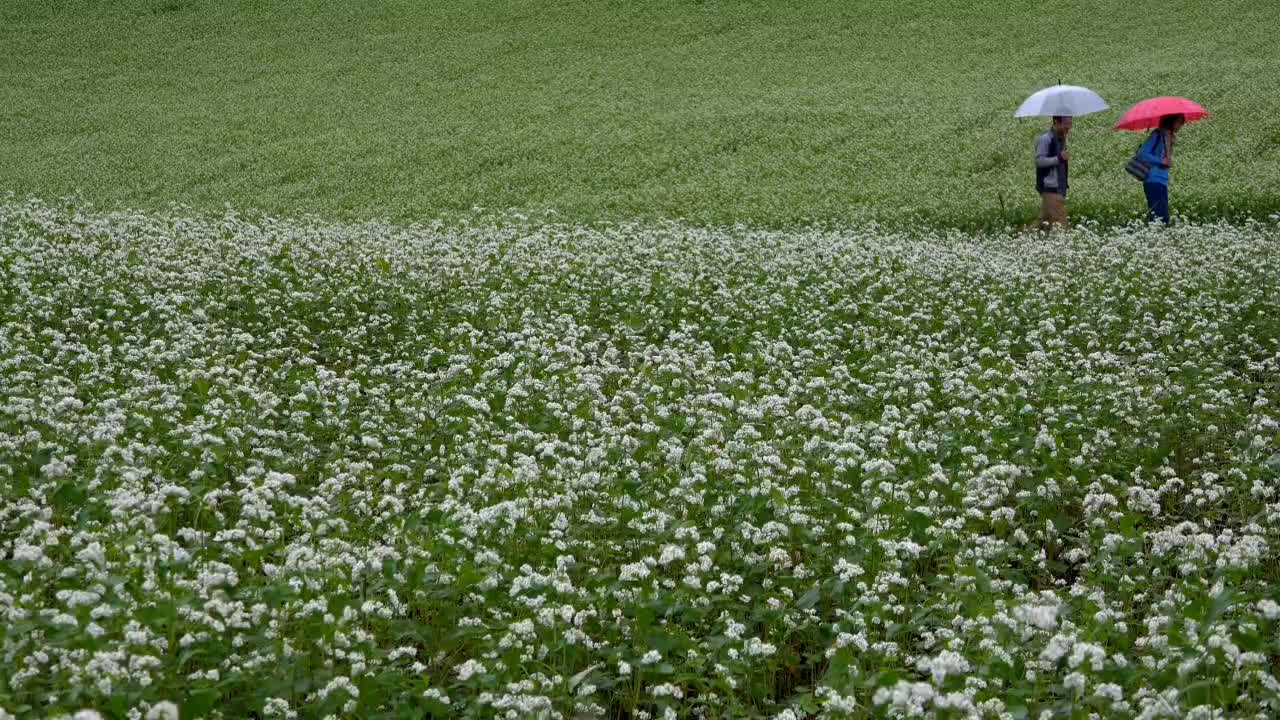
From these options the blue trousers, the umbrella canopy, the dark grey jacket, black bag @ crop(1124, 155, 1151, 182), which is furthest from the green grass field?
the umbrella canopy

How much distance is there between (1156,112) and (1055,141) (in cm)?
172

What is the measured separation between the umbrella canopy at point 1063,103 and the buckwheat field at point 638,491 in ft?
14.1

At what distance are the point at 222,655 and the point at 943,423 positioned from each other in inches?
193

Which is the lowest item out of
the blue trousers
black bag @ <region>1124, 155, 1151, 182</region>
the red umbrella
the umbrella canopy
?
the blue trousers

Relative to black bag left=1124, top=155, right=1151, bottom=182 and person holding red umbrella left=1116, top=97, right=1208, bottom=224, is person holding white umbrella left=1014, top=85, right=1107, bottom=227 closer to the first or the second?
person holding red umbrella left=1116, top=97, right=1208, bottom=224

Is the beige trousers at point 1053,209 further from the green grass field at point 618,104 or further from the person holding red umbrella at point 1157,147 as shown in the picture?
the green grass field at point 618,104

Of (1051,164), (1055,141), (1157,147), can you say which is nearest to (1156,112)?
(1157,147)

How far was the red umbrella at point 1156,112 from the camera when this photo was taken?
17.9m

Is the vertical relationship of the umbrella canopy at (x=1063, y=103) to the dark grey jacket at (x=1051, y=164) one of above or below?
above

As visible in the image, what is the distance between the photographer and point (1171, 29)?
37.0 metres

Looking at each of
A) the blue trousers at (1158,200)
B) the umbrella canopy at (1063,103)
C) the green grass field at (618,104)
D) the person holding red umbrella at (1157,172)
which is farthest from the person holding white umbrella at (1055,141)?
the green grass field at (618,104)

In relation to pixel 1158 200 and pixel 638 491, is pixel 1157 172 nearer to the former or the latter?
pixel 1158 200

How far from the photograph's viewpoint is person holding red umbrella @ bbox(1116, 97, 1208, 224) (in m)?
17.8

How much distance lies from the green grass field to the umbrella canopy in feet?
6.63
